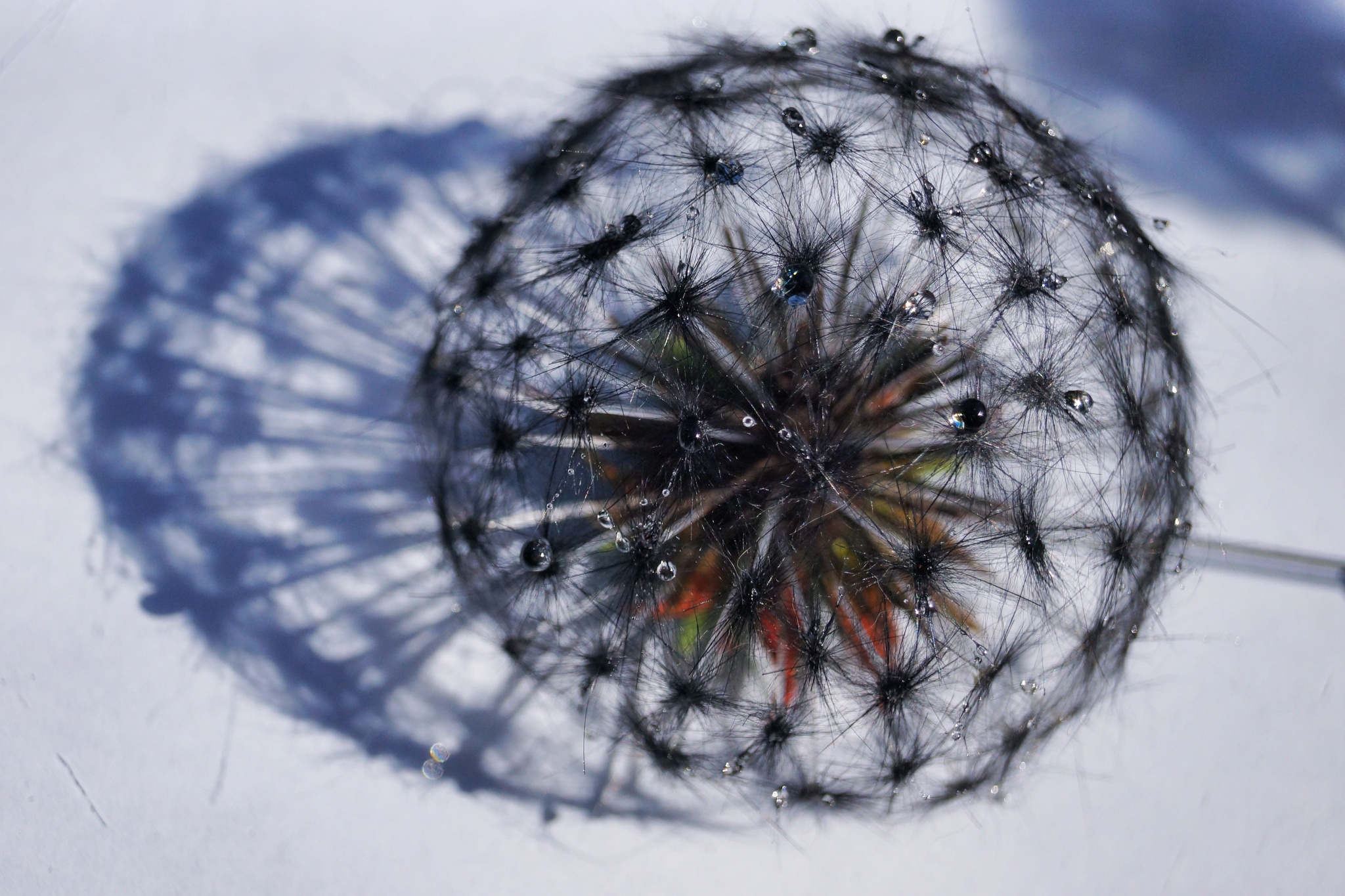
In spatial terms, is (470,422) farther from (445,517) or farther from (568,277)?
(568,277)

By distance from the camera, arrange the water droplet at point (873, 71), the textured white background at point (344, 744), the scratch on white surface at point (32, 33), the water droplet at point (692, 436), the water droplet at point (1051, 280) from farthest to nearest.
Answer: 1. the scratch on white surface at point (32, 33)
2. the textured white background at point (344, 744)
3. the water droplet at point (873, 71)
4. the water droplet at point (1051, 280)
5. the water droplet at point (692, 436)

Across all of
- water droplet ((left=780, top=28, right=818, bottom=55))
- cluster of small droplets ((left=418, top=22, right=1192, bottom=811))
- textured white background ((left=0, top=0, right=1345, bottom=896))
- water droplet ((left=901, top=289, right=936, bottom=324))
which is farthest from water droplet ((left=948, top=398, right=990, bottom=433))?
textured white background ((left=0, top=0, right=1345, bottom=896))

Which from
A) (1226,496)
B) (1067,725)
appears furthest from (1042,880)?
(1226,496)

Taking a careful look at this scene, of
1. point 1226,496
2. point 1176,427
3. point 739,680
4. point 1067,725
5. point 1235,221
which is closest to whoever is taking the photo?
point 739,680

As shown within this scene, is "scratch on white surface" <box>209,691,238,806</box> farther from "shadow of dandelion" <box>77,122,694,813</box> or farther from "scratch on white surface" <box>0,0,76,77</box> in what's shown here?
"scratch on white surface" <box>0,0,76,77</box>

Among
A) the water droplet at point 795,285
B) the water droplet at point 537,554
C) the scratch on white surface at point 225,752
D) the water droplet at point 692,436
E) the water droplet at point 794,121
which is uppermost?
the water droplet at point 794,121

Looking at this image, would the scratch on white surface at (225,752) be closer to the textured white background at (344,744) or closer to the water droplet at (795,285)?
the textured white background at (344,744)

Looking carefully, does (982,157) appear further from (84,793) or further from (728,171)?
(84,793)

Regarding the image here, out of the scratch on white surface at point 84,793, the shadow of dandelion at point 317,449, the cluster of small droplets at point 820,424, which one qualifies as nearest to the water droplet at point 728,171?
the cluster of small droplets at point 820,424
